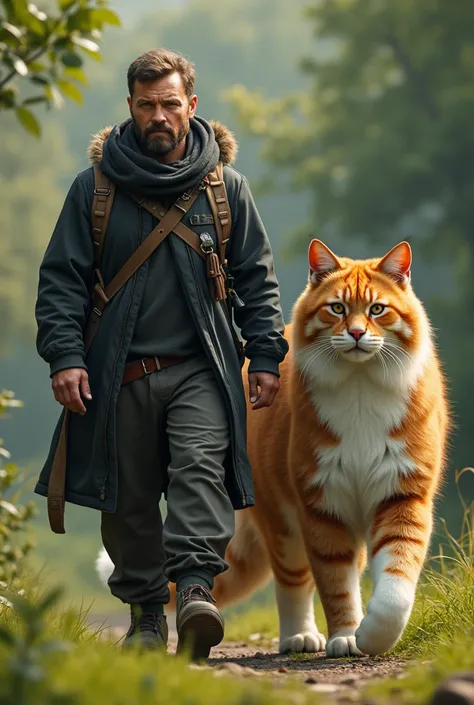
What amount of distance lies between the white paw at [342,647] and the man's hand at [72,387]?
4.53 ft

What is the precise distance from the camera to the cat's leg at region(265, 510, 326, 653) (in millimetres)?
5707

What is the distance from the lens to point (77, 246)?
481 centimetres

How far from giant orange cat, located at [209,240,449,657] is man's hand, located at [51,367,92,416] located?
0.96 m

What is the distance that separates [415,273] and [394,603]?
29.1 meters

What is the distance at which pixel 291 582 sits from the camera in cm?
578

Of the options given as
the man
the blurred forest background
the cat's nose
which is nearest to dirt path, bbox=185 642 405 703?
the man

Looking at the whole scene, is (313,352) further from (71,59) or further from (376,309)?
(71,59)

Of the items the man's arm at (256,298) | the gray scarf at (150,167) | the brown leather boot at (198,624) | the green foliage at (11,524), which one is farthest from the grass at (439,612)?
the green foliage at (11,524)

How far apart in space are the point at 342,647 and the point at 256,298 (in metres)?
1.47

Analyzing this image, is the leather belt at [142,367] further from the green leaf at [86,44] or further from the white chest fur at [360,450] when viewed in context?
the green leaf at [86,44]

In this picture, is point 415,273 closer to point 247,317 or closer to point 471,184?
point 471,184

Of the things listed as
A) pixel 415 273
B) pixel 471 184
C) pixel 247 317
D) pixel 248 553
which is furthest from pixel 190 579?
pixel 415 273

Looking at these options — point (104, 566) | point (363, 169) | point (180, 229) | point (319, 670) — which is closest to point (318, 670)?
point (319, 670)

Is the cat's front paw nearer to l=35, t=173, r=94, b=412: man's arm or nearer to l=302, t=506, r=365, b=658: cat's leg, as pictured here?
l=302, t=506, r=365, b=658: cat's leg
